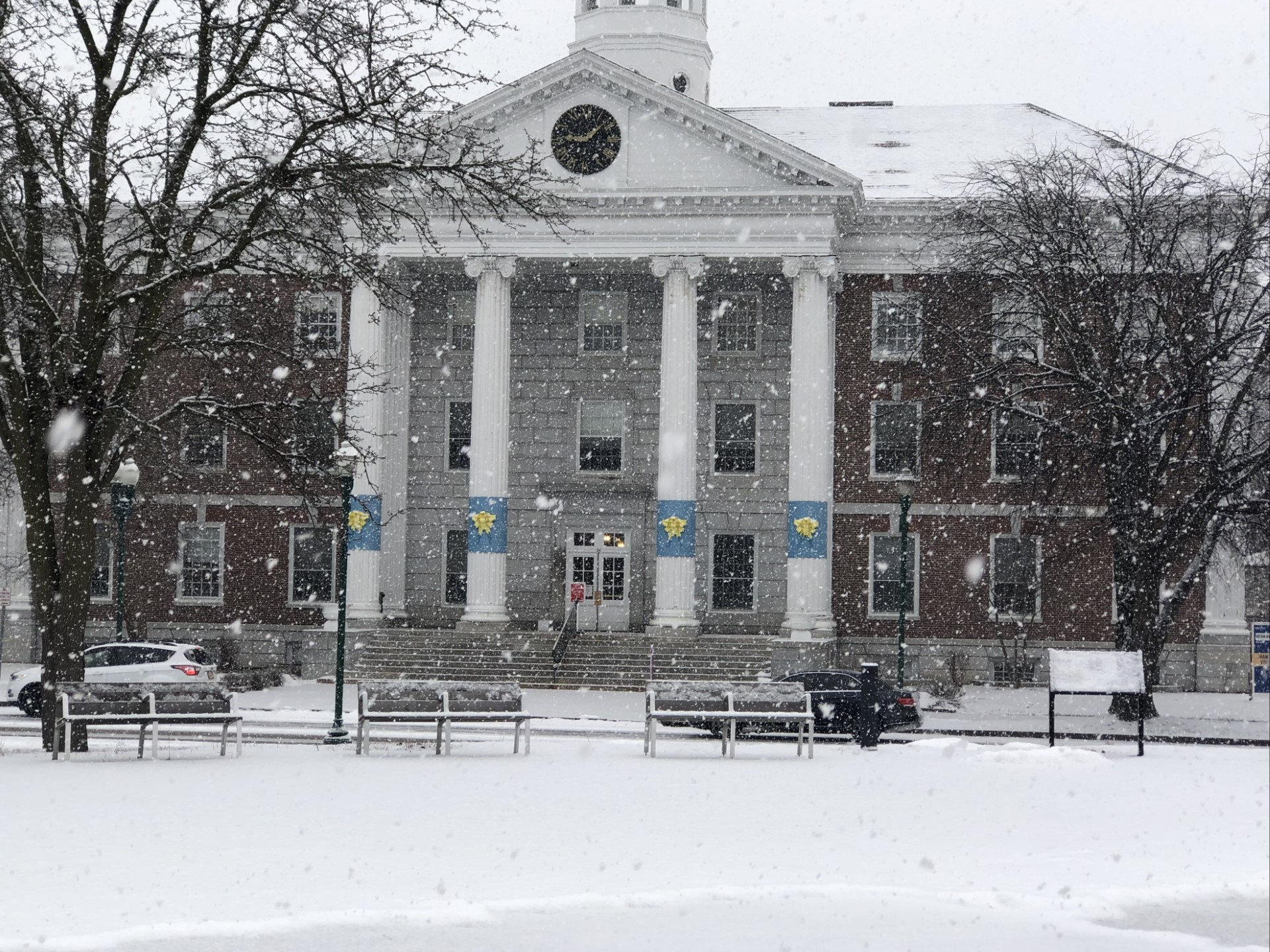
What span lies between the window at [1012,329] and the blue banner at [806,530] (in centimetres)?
695

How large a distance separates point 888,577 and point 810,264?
877 cm

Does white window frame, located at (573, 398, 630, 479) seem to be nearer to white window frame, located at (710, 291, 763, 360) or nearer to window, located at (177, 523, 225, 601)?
white window frame, located at (710, 291, 763, 360)

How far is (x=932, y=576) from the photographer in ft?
143

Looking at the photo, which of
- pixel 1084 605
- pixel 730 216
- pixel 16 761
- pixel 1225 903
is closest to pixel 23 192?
pixel 16 761

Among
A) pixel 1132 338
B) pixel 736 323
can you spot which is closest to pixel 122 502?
pixel 736 323

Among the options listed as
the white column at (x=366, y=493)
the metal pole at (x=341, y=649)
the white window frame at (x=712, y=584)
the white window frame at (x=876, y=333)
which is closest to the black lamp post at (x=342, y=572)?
the metal pole at (x=341, y=649)

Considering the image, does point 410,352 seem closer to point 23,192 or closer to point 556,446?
point 556,446

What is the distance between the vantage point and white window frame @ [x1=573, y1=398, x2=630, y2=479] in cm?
4488

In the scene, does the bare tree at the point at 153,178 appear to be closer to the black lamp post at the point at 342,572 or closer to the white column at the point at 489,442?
the black lamp post at the point at 342,572

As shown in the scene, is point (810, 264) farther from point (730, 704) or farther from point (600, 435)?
point (730, 704)

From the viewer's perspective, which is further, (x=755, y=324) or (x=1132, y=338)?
(x=755, y=324)

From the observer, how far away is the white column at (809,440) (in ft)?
134

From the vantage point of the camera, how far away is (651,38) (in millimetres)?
52656

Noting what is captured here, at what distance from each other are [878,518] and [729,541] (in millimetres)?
4035
